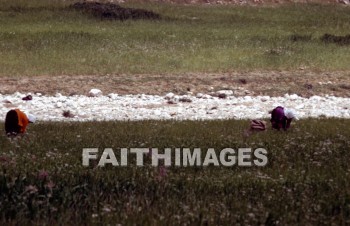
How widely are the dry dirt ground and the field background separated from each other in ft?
0.25

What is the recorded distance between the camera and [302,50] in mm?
36312

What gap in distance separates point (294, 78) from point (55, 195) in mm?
23072

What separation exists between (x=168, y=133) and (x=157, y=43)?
2141cm

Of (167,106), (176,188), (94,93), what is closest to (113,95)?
(94,93)

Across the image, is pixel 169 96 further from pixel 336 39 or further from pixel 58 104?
pixel 336 39

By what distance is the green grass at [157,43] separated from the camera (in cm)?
3281

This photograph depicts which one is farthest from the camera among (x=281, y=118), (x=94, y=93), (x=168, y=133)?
(x=94, y=93)

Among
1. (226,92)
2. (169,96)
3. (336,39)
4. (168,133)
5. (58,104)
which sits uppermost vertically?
(168,133)

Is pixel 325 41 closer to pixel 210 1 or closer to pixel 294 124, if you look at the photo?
pixel 210 1

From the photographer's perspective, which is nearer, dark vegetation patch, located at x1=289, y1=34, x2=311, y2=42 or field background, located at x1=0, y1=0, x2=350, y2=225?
field background, located at x1=0, y1=0, x2=350, y2=225

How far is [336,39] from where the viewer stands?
39.2 m

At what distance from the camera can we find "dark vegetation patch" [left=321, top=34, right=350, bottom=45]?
38.8 metres

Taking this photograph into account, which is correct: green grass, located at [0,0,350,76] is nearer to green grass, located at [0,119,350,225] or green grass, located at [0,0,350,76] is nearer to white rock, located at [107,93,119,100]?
white rock, located at [107,93,119,100]

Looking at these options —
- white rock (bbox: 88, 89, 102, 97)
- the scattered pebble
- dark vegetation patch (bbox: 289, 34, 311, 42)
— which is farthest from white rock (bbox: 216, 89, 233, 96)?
dark vegetation patch (bbox: 289, 34, 311, 42)
